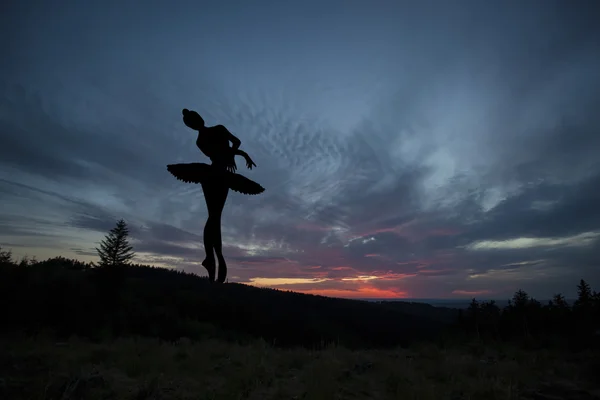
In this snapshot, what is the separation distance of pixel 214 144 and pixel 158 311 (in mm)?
9799

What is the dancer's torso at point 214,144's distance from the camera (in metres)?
10.6

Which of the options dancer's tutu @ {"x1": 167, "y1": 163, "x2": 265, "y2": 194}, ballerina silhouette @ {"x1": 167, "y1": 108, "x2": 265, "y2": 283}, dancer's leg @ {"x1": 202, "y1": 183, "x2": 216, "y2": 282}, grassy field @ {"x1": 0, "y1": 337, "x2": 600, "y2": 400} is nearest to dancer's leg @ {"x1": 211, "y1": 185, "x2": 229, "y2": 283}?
ballerina silhouette @ {"x1": 167, "y1": 108, "x2": 265, "y2": 283}

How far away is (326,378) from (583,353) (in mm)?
10577

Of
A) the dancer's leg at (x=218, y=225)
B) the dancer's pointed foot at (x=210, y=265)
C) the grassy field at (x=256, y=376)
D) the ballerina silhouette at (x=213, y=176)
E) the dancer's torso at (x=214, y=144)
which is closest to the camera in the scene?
the grassy field at (x=256, y=376)

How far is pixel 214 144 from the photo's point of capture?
10602 millimetres

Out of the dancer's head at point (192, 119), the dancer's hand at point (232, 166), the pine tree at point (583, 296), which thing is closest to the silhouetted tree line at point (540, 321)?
the pine tree at point (583, 296)

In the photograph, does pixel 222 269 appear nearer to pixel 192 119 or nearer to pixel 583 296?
pixel 192 119

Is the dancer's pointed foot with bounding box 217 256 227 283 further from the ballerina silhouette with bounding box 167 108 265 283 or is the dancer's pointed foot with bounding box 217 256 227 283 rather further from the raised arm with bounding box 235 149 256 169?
the raised arm with bounding box 235 149 256 169

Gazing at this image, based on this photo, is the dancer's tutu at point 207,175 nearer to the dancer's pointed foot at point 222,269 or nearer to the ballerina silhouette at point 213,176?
the ballerina silhouette at point 213,176

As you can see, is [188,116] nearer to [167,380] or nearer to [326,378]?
[167,380]

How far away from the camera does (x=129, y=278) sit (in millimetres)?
19188

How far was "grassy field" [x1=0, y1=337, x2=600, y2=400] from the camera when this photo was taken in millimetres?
5516

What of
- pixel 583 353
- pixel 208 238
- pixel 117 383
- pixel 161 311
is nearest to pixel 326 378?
pixel 117 383

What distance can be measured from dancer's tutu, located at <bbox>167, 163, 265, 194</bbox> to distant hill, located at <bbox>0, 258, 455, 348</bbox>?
21.4 feet
